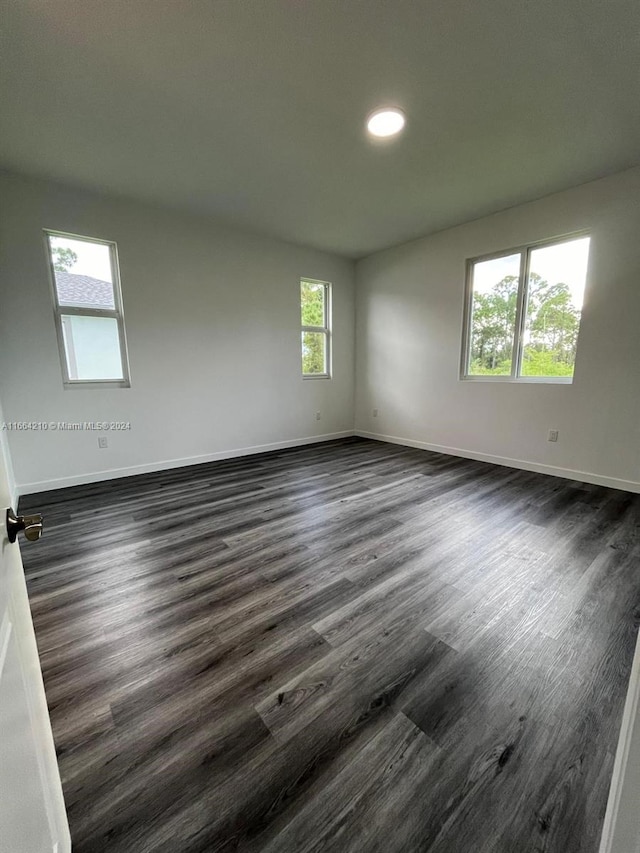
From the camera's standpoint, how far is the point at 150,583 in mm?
1868

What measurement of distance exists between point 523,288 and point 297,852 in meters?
4.31

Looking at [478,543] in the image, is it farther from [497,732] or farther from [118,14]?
[118,14]

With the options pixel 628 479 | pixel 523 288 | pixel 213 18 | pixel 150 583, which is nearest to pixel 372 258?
pixel 523 288

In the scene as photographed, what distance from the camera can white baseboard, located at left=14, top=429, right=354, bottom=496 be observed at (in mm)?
3229

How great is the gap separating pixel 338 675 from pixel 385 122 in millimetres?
3097

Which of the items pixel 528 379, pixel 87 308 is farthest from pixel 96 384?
pixel 528 379

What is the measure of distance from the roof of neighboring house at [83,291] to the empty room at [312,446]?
1.1 inches

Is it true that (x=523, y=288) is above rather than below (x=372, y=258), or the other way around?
below

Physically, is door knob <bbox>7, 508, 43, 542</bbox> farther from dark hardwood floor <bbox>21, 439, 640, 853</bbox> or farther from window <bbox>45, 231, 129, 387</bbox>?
window <bbox>45, 231, 129, 387</bbox>

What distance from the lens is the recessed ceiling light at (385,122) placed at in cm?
218

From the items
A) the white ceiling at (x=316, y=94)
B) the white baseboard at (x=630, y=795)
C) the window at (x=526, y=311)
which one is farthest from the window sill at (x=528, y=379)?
the white baseboard at (x=630, y=795)

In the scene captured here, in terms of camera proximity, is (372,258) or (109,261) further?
(372,258)

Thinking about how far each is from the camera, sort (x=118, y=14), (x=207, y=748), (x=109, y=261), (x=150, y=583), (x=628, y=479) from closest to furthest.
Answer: (x=207, y=748)
(x=118, y=14)
(x=150, y=583)
(x=628, y=479)
(x=109, y=261)

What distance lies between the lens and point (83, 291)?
3.26 m
